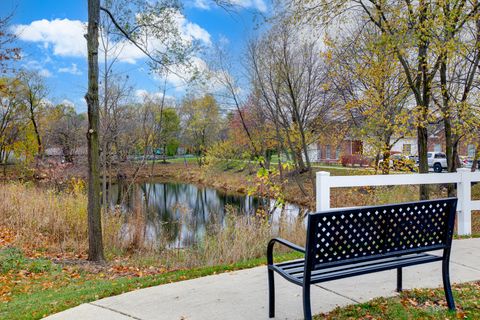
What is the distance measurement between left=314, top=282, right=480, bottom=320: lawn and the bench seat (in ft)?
1.31

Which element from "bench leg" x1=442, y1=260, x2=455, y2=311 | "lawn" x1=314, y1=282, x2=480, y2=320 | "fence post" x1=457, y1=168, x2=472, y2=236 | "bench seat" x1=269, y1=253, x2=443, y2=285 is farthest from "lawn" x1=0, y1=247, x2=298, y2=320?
"fence post" x1=457, y1=168, x2=472, y2=236

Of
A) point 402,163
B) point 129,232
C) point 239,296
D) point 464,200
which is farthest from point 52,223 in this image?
point 402,163

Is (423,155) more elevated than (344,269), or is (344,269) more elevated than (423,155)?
(423,155)

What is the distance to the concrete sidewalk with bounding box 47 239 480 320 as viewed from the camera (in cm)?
358

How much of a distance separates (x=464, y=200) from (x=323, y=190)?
120 inches

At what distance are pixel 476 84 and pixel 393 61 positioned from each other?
283 centimetres

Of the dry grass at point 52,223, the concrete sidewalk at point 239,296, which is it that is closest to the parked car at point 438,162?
the dry grass at point 52,223

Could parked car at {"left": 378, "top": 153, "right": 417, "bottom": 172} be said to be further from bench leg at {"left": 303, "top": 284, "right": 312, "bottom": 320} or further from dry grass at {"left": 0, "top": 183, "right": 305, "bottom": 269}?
bench leg at {"left": 303, "top": 284, "right": 312, "bottom": 320}

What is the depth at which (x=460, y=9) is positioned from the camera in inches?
323

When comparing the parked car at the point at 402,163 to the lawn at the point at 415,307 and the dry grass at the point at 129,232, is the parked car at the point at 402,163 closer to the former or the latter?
the dry grass at the point at 129,232

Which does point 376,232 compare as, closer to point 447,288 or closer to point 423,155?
point 447,288

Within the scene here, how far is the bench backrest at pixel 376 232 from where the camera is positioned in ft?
10.1

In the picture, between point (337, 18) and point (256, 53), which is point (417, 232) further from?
point (256, 53)

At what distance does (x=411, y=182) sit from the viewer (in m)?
6.74
